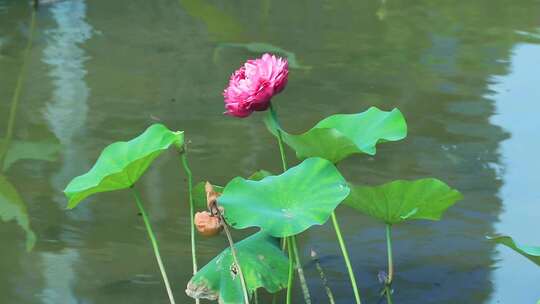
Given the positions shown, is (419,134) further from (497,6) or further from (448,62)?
(497,6)

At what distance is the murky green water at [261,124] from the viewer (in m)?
1.57

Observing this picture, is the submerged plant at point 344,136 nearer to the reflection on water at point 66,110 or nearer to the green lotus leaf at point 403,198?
the green lotus leaf at point 403,198

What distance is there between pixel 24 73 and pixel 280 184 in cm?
143

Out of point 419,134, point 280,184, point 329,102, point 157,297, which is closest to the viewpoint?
point 280,184

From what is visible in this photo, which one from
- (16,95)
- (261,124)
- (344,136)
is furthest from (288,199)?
(16,95)

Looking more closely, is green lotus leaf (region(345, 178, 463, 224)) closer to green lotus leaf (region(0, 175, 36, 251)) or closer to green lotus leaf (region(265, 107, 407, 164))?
green lotus leaf (region(265, 107, 407, 164))

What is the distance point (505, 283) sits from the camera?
4.98ft

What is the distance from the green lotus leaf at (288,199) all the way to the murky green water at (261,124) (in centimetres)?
31

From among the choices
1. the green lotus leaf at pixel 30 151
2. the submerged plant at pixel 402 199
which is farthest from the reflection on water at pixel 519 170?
the green lotus leaf at pixel 30 151

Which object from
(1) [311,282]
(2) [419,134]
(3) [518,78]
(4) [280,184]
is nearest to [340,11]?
(3) [518,78]

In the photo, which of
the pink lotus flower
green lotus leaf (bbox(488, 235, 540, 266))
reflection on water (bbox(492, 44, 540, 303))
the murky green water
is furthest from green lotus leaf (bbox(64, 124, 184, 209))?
reflection on water (bbox(492, 44, 540, 303))

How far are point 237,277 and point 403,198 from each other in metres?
0.24

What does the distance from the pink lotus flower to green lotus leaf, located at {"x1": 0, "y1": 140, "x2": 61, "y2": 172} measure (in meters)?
0.81

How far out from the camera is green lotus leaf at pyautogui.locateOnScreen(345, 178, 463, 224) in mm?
1260
